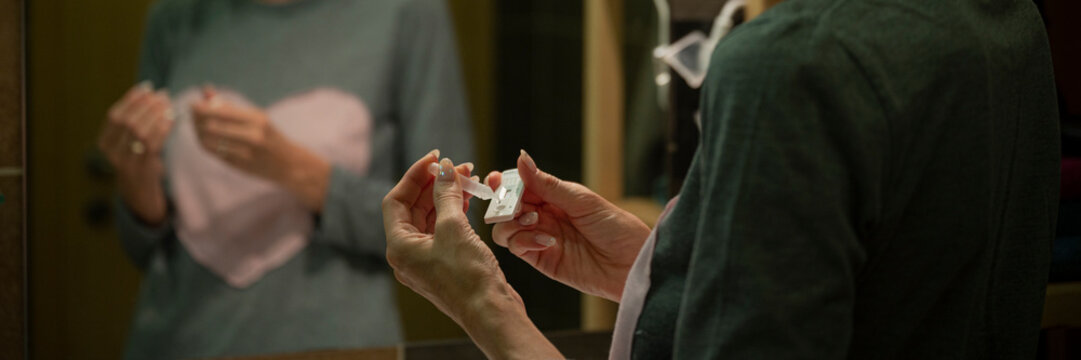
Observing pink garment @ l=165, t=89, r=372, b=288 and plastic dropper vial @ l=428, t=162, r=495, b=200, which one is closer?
plastic dropper vial @ l=428, t=162, r=495, b=200

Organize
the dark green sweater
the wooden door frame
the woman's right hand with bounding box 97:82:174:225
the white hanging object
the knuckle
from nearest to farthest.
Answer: the dark green sweater < the knuckle < the wooden door frame < the woman's right hand with bounding box 97:82:174:225 < the white hanging object

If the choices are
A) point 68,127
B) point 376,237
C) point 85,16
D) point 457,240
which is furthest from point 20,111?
point 457,240

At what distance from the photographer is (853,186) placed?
21.3 inches

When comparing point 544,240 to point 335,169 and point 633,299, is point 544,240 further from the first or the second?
point 335,169

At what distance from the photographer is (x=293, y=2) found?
5.69ft


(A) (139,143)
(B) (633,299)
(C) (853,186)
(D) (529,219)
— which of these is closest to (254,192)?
(A) (139,143)

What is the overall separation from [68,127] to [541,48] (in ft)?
3.01

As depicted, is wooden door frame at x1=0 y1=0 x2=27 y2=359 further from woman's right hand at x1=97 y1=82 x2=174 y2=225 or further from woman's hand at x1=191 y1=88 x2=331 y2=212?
woman's hand at x1=191 y1=88 x2=331 y2=212

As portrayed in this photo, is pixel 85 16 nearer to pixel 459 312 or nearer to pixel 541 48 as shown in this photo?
pixel 541 48

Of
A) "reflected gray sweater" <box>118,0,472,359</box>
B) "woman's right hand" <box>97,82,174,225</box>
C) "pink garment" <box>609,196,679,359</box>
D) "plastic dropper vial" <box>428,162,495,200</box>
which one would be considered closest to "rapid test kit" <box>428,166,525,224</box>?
"plastic dropper vial" <box>428,162,495,200</box>

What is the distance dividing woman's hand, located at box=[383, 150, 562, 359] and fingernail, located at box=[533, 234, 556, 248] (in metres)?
0.17

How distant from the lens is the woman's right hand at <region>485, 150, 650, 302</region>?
3.16 ft

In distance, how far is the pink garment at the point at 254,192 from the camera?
171cm

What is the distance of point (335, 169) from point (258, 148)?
150mm
